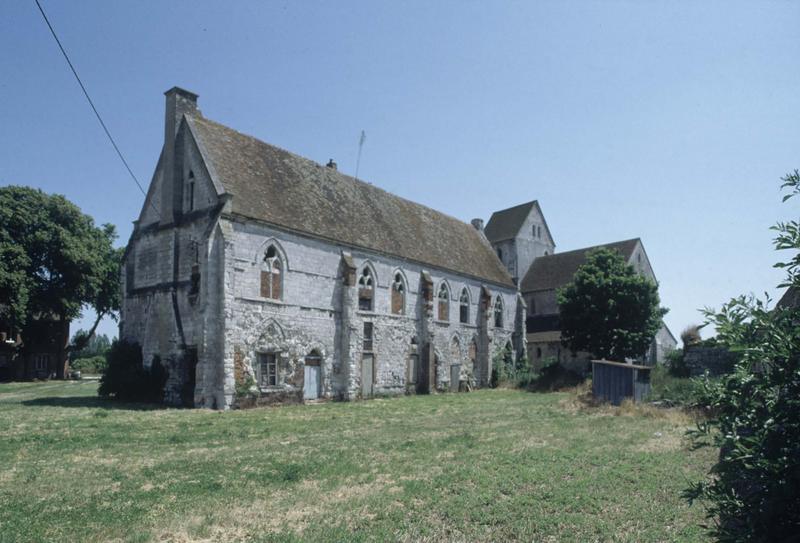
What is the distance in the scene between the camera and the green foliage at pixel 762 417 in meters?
3.90

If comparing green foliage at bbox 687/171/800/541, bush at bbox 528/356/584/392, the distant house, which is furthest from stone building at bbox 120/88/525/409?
the distant house

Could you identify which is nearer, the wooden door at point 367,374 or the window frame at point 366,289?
the wooden door at point 367,374

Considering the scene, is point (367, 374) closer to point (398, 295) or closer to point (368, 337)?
point (368, 337)

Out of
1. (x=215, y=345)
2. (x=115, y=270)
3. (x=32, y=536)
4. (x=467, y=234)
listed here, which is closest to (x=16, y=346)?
(x=115, y=270)

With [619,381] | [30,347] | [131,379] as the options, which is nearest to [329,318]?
[131,379]

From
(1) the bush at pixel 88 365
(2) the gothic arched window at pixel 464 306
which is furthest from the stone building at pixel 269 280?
(1) the bush at pixel 88 365

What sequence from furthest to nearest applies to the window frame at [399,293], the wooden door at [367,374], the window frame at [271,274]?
the window frame at [399,293]
the wooden door at [367,374]
the window frame at [271,274]

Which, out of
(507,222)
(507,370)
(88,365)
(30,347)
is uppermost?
(507,222)

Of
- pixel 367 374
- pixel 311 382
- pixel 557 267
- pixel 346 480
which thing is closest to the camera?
pixel 346 480

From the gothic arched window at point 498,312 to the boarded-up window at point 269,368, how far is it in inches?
799

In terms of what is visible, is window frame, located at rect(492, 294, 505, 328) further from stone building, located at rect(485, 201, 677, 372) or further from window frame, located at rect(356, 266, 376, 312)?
window frame, located at rect(356, 266, 376, 312)

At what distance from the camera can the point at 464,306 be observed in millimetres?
37625

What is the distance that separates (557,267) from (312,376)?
92.3ft

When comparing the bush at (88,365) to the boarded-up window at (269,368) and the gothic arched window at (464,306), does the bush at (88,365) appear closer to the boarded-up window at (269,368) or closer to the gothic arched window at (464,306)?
the gothic arched window at (464,306)
